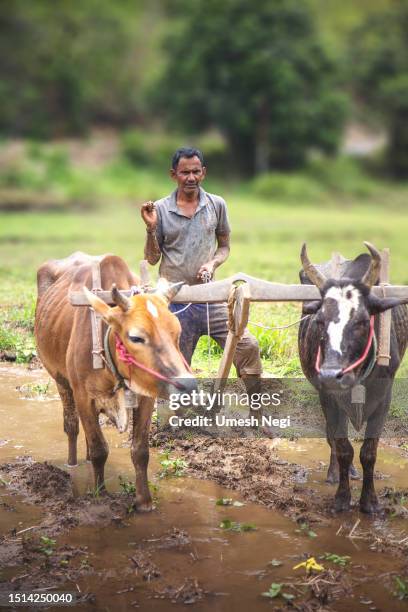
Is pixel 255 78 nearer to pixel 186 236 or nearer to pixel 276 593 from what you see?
pixel 186 236

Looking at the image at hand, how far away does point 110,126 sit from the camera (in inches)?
1654

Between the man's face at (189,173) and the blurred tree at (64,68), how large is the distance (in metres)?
32.0

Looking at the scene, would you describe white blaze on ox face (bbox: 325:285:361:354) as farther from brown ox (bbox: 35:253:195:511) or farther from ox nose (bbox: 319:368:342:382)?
brown ox (bbox: 35:253:195:511)

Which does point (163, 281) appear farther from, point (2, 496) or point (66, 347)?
point (2, 496)

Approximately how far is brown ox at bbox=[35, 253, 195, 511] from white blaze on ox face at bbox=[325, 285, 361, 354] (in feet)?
2.78

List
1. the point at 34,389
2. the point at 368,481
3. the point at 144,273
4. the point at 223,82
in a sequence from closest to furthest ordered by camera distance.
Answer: the point at 144,273
the point at 368,481
the point at 34,389
the point at 223,82

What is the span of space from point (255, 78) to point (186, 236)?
2697 cm

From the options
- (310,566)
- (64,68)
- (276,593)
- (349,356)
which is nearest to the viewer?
Answer: (276,593)

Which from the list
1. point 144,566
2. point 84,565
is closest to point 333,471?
point 144,566

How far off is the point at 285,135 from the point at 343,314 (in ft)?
93.7

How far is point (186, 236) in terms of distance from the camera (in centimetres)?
551

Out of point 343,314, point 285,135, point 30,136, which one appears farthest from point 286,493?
point 30,136

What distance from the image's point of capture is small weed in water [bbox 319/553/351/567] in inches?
166

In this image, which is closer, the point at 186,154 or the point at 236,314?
the point at 236,314
